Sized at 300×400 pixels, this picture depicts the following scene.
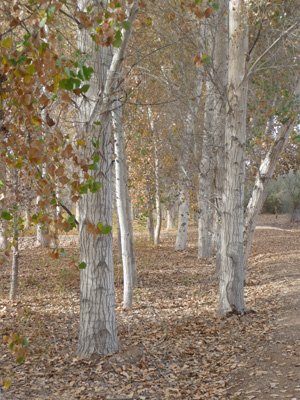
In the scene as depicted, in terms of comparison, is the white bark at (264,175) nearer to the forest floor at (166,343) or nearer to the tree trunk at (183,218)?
the forest floor at (166,343)

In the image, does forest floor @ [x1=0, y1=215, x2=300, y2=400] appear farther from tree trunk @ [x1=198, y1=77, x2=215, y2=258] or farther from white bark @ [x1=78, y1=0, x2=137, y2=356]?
tree trunk @ [x1=198, y1=77, x2=215, y2=258]

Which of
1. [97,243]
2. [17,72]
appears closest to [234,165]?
[97,243]

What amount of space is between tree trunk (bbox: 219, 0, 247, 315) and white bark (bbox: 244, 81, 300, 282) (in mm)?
1573

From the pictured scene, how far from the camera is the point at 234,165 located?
23.9ft

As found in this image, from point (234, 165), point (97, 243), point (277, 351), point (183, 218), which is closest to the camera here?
point (97, 243)

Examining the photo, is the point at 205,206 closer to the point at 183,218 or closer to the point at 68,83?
the point at 183,218

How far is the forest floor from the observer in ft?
16.7

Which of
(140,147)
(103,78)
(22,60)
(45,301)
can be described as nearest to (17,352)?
(22,60)

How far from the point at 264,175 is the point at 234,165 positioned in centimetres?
187

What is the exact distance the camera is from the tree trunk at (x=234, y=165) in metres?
7.28

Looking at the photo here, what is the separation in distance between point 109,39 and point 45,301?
310 inches

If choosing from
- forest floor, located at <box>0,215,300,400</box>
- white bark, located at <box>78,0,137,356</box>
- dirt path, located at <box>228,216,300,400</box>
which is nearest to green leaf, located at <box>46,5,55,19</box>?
forest floor, located at <box>0,215,300,400</box>

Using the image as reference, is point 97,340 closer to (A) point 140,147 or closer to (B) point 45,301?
(B) point 45,301

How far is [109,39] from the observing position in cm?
276
